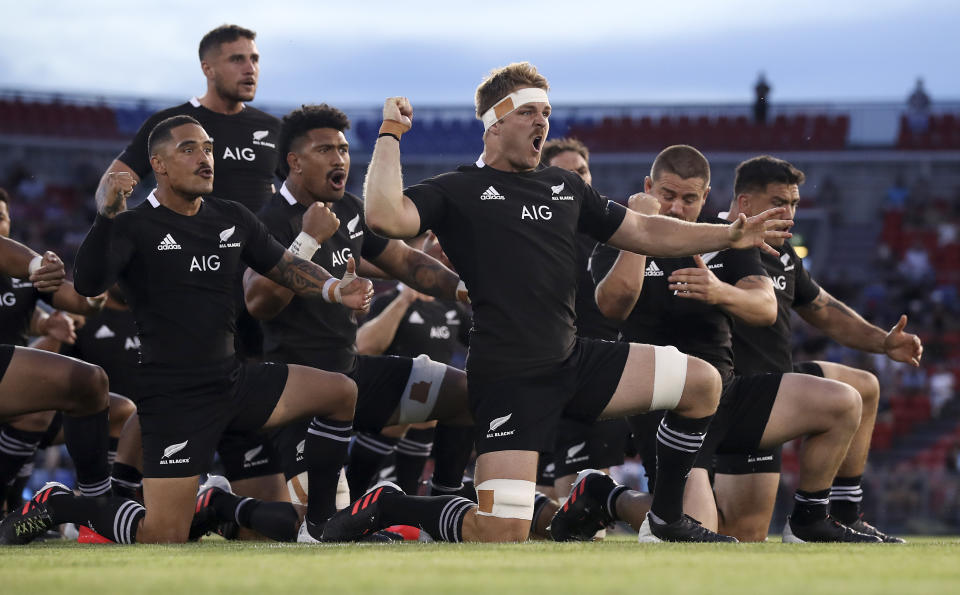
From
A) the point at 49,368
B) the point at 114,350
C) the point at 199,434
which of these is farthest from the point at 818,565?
the point at 114,350

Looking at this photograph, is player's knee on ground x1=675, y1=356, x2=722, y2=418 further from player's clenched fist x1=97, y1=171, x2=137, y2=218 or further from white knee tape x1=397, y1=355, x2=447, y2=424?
player's clenched fist x1=97, y1=171, x2=137, y2=218

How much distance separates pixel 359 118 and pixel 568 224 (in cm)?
2809

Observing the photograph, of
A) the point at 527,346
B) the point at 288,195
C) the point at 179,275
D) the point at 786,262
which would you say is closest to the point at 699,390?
the point at 527,346

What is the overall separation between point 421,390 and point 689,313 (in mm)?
1615

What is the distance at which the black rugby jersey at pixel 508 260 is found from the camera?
Result: 590 centimetres

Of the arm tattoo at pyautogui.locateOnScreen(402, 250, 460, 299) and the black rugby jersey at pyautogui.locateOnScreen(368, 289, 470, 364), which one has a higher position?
the arm tattoo at pyautogui.locateOnScreen(402, 250, 460, 299)

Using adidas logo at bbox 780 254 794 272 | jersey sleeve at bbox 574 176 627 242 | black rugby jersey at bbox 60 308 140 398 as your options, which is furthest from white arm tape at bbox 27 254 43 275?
adidas logo at bbox 780 254 794 272

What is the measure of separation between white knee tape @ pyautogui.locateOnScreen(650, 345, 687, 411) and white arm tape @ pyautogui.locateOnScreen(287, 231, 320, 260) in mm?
2129

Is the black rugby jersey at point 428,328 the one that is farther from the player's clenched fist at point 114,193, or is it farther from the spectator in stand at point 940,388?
the spectator in stand at point 940,388

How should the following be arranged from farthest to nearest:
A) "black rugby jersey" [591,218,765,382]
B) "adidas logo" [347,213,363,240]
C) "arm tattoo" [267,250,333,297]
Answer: "adidas logo" [347,213,363,240]
"black rugby jersey" [591,218,765,382]
"arm tattoo" [267,250,333,297]

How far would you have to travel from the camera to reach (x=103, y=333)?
30.4 feet

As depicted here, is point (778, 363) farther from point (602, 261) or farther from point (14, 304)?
point (14, 304)

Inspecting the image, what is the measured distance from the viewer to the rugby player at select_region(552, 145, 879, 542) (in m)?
6.69

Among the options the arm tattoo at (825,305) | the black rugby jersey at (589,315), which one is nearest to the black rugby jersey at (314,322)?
the black rugby jersey at (589,315)
